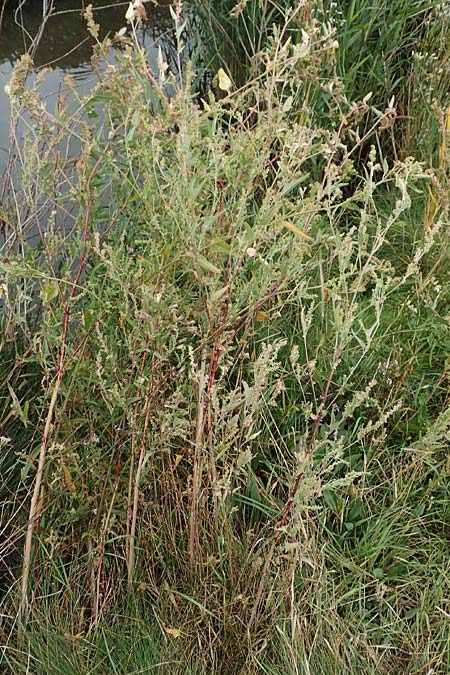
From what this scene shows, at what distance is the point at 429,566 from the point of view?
179 centimetres

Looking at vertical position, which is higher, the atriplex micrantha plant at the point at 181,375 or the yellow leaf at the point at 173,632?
the atriplex micrantha plant at the point at 181,375

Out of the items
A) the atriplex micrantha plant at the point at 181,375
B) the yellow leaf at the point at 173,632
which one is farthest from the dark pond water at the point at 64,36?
the yellow leaf at the point at 173,632

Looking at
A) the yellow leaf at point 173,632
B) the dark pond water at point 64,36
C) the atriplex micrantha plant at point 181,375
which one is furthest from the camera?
the dark pond water at point 64,36

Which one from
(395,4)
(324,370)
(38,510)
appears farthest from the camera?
(395,4)

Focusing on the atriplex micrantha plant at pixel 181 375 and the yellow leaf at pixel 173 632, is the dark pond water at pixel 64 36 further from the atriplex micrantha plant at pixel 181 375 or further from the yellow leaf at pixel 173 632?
the yellow leaf at pixel 173 632

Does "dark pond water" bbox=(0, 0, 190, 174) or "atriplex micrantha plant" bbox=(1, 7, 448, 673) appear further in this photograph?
"dark pond water" bbox=(0, 0, 190, 174)

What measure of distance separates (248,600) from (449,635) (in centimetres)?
46

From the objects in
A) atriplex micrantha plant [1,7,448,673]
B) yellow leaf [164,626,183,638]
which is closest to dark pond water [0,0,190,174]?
atriplex micrantha plant [1,7,448,673]

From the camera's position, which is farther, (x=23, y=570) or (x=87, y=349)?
(x=87, y=349)

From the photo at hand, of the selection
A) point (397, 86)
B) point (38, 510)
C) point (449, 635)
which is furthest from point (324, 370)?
point (397, 86)

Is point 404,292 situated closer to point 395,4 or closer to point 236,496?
point 236,496

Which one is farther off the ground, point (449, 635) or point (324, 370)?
point (324, 370)

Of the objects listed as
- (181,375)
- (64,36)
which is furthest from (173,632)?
(64,36)

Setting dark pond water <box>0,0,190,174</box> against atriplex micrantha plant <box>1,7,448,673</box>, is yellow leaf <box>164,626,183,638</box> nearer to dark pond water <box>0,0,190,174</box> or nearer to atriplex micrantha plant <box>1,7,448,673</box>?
atriplex micrantha plant <box>1,7,448,673</box>
